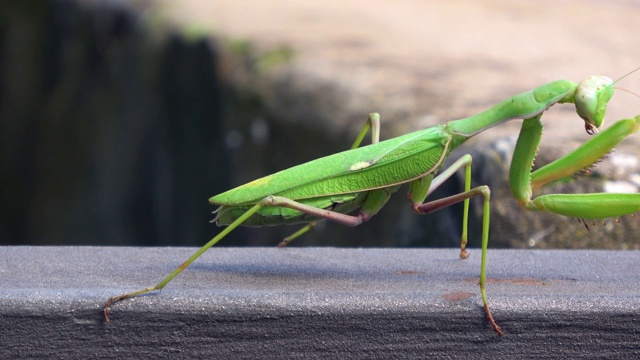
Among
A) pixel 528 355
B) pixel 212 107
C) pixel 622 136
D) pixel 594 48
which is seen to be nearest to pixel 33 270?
pixel 528 355

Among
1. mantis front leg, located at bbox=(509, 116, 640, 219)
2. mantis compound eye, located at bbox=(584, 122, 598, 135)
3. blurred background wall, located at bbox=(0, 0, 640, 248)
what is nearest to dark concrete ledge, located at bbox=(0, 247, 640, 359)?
mantis front leg, located at bbox=(509, 116, 640, 219)

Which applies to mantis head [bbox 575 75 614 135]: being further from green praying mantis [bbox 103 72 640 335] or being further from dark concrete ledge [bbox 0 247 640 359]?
dark concrete ledge [bbox 0 247 640 359]

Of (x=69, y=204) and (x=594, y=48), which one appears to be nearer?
(x=594, y=48)

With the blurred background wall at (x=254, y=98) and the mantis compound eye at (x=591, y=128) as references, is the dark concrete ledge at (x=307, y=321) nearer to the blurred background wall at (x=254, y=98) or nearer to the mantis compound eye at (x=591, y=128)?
the mantis compound eye at (x=591, y=128)

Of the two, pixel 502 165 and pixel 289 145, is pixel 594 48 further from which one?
pixel 502 165

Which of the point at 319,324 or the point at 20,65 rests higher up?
the point at 20,65

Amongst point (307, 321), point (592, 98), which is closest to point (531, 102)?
point (592, 98)

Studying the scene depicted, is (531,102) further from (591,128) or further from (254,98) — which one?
(254,98)
